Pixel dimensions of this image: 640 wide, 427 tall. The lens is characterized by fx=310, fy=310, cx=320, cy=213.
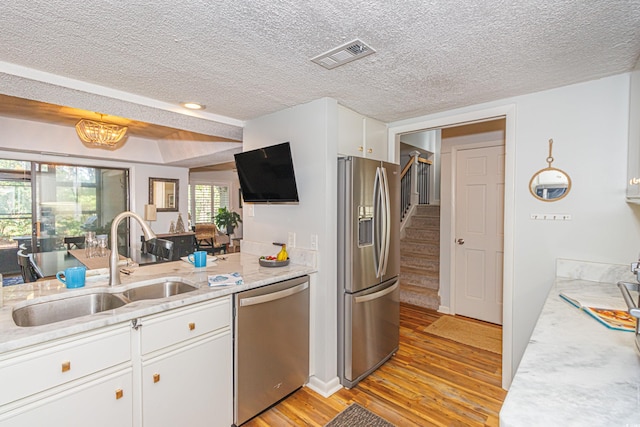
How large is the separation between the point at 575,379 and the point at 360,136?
2.30 meters

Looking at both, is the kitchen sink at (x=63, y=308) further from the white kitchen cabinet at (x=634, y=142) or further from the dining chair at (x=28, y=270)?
the white kitchen cabinet at (x=634, y=142)

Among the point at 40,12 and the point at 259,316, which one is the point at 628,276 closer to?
the point at 259,316

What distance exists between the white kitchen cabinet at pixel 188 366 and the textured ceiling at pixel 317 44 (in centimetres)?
146

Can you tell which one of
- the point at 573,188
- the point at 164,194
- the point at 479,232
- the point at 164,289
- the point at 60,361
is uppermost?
the point at 164,194

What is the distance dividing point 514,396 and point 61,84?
113 inches

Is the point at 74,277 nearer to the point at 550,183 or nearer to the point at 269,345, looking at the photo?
the point at 269,345

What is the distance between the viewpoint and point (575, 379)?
946 mm

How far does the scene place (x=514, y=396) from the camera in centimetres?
87

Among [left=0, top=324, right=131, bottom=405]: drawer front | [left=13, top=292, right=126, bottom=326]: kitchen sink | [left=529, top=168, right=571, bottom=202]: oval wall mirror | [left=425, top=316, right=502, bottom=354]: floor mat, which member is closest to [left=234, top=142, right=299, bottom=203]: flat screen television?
[left=13, top=292, right=126, bottom=326]: kitchen sink

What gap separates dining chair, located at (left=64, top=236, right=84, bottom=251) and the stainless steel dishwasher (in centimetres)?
413

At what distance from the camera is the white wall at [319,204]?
8.11 ft

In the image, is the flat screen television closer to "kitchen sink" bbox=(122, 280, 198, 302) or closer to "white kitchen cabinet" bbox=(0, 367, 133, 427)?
"kitchen sink" bbox=(122, 280, 198, 302)

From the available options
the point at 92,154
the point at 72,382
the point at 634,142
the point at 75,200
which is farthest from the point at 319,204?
the point at 75,200

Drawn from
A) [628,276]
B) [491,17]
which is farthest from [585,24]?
[628,276]
